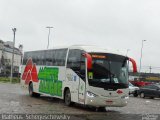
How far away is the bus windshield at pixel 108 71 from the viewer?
1934 centimetres

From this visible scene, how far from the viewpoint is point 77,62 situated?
20.5m

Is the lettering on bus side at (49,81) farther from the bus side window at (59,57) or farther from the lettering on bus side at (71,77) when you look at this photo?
the lettering on bus side at (71,77)

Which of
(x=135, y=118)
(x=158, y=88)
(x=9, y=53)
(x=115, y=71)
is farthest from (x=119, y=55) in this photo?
(x=9, y=53)

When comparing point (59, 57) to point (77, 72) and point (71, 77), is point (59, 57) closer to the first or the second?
point (71, 77)

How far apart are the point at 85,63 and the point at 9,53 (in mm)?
129968

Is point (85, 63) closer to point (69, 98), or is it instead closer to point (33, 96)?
point (69, 98)

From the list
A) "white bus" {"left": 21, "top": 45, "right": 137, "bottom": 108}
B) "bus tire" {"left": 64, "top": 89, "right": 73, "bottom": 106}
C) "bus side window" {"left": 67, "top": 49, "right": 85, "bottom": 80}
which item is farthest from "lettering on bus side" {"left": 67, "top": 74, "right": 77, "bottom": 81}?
"bus tire" {"left": 64, "top": 89, "right": 73, "bottom": 106}

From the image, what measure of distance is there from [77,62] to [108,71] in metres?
1.82

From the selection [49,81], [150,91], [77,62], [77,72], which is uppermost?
[77,62]

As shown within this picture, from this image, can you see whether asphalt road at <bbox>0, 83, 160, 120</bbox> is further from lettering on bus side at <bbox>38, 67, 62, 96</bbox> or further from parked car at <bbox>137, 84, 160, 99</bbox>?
parked car at <bbox>137, 84, 160, 99</bbox>

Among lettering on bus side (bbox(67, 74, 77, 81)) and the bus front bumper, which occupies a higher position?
lettering on bus side (bbox(67, 74, 77, 81))

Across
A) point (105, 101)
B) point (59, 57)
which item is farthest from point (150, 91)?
point (105, 101)

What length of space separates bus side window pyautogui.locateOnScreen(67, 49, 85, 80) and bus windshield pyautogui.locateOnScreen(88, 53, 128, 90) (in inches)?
23.9

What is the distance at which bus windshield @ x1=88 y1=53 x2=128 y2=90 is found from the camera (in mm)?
19344
